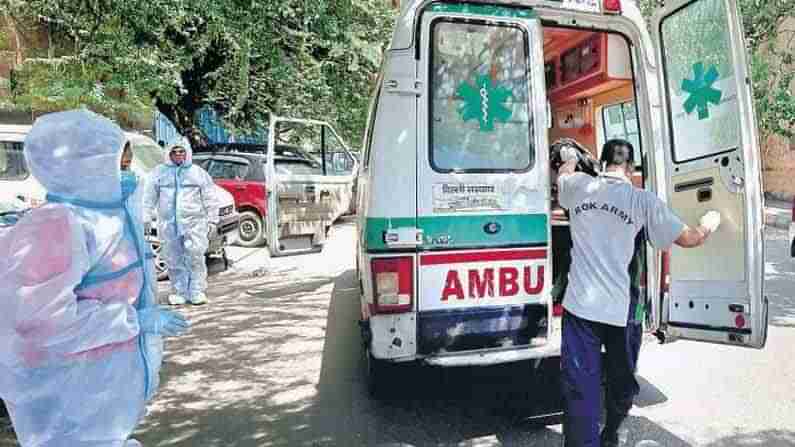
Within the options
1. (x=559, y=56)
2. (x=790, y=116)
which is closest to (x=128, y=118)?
(x=559, y=56)

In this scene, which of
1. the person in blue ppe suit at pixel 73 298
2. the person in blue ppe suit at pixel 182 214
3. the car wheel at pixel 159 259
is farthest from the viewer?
the car wheel at pixel 159 259

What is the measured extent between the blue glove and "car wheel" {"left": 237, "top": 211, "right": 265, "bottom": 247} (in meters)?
8.07

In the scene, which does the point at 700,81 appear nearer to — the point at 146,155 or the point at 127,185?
the point at 127,185

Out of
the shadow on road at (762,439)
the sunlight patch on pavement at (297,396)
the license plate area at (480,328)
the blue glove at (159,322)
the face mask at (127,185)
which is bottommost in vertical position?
the shadow on road at (762,439)

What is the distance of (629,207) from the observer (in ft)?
8.93

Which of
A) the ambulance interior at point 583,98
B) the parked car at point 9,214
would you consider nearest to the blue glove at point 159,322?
the parked car at point 9,214

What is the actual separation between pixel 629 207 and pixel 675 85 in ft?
3.28

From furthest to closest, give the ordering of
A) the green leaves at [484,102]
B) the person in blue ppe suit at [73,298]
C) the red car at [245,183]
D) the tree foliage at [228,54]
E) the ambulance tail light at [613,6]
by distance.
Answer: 1. the red car at [245,183]
2. the tree foliage at [228,54]
3. the ambulance tail light at [613,6]
4. the green leaves at [484,102]
5. the person in blue ppe suit at [73,298]

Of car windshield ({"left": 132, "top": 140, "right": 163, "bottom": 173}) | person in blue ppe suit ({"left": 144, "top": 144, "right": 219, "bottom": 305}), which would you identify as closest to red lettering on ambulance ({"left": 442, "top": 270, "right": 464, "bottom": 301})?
person in blue ppe suit ({"left": 144, "top": 144, "right": 219, "bottom": 305})

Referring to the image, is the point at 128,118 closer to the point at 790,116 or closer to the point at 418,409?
the point at 418,409

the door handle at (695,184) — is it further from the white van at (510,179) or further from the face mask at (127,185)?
the face mask at (127,185)

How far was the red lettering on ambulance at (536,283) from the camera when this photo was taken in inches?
123

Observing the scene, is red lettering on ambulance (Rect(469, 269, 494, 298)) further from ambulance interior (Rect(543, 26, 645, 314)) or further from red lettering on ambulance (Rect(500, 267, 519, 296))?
ambulance interior (Rect(543, 26, 645, 314))

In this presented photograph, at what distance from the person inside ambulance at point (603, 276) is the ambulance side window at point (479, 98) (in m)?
0.49
